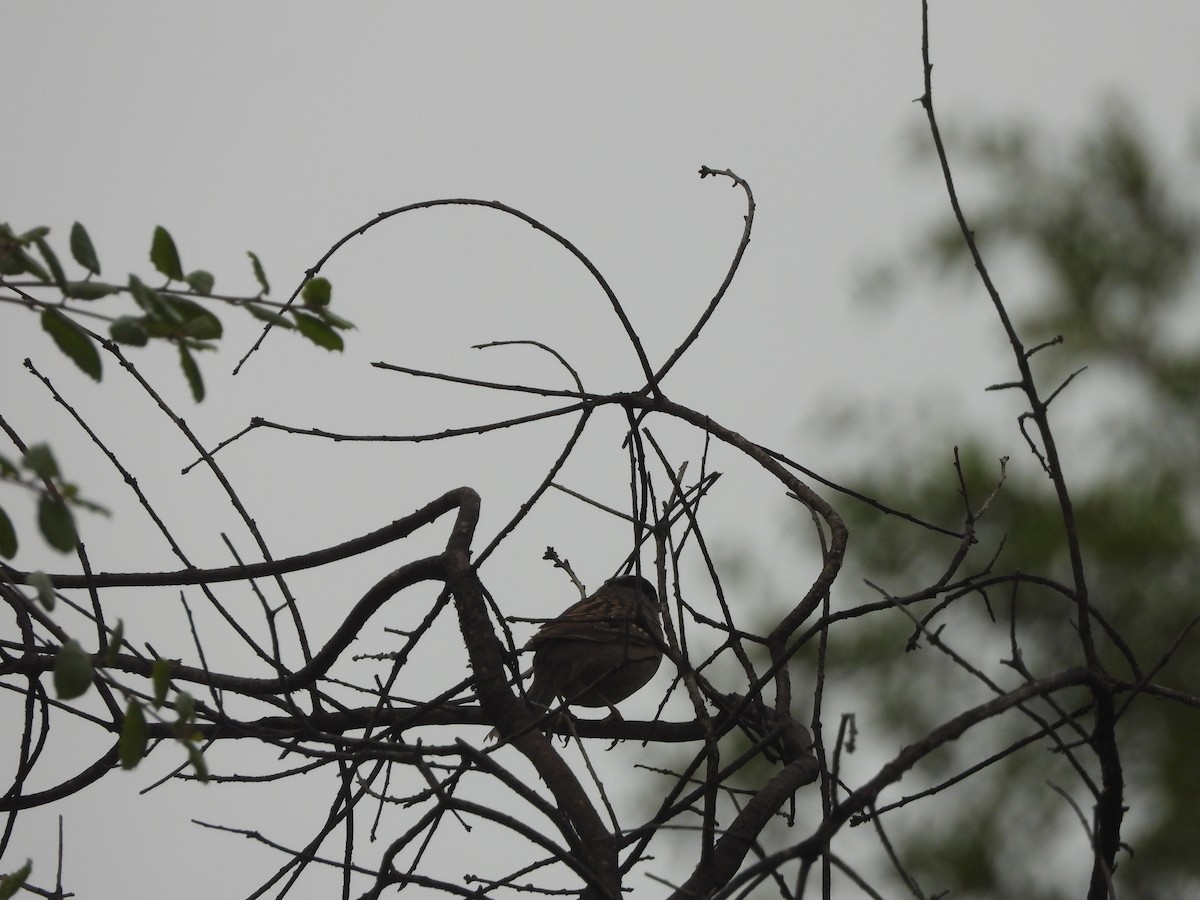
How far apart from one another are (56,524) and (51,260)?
29 centimetres

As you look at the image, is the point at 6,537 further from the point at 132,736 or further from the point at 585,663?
the point at 585,663

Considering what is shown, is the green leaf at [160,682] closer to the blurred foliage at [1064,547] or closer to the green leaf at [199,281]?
the green leaf at [199,281]

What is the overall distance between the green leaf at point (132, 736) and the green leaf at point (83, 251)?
0.51m

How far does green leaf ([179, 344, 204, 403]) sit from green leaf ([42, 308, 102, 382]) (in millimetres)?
91

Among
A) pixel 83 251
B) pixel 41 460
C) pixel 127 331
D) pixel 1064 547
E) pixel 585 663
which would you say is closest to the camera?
pixel 41 460

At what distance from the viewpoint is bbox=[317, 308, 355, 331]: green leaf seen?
1.48 m

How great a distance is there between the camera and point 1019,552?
9156 millimetres

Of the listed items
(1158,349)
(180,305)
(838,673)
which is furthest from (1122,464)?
(180,305)

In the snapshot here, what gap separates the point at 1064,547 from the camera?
29.7 feet

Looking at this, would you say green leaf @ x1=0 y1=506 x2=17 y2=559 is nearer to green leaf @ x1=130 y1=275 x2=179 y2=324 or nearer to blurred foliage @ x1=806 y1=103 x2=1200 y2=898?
green leaf @ x1=130 y1=275 x2=179 y2=324

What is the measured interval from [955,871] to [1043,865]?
711mm

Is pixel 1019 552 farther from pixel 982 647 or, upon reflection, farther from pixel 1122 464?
pixel 1122 464

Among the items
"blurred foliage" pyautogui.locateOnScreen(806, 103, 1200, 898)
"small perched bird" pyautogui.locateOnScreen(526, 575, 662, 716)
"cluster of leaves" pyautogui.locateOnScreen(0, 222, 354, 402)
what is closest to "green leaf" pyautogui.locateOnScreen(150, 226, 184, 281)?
"cluster of leaves" pyautogui.locateOnScreen(0, 222, 354, 402)

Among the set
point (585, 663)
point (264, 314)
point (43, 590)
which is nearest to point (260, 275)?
point (264, 314)
